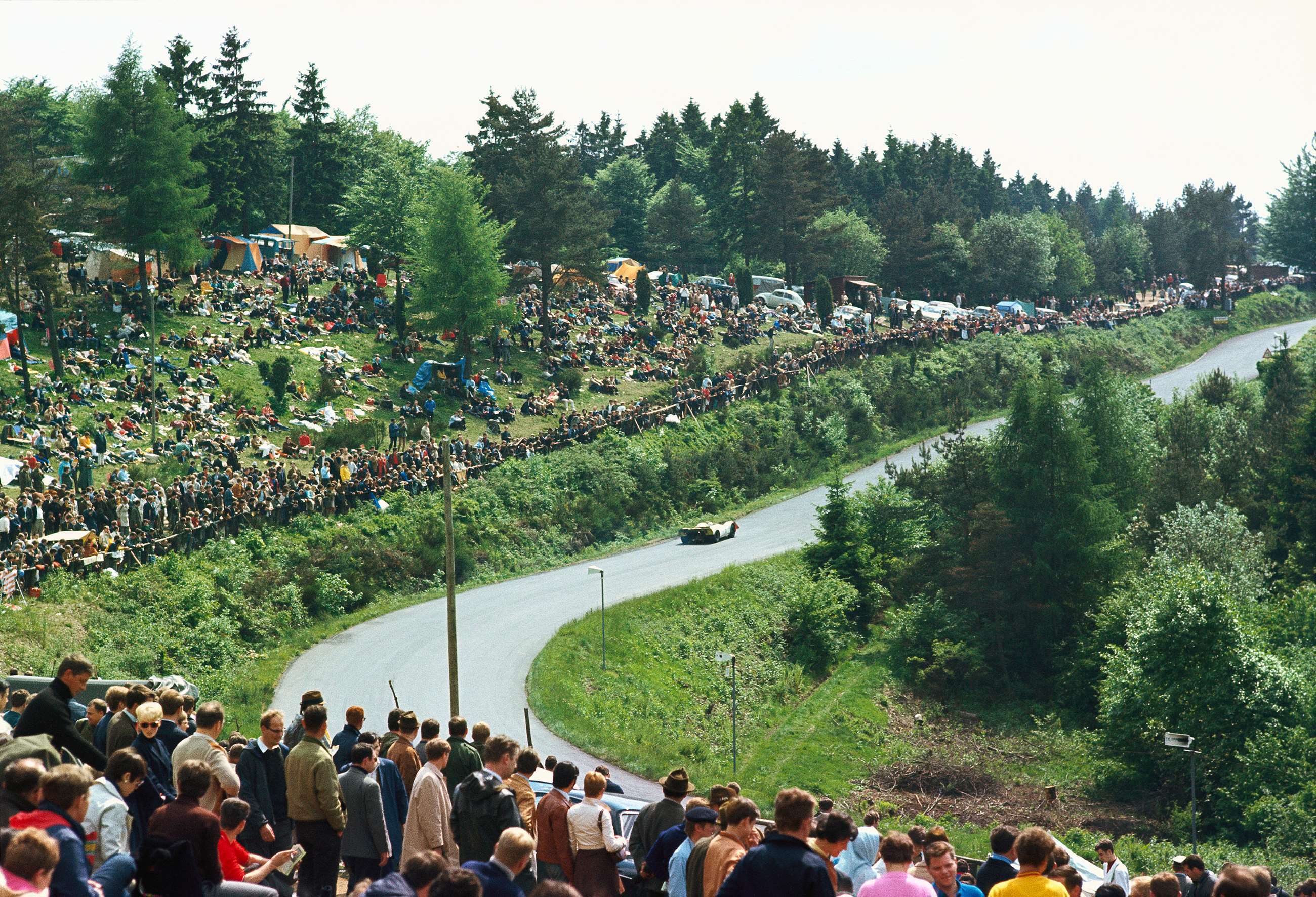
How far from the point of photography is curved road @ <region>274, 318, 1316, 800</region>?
3616cm

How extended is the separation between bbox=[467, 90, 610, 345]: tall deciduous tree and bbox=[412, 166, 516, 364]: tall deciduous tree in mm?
4476

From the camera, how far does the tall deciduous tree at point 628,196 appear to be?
10612cm

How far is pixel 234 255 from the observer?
68438 millimetres

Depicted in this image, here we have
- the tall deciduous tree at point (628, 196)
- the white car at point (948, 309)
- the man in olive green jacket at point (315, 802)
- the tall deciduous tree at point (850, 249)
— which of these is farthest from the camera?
the tall deciduous tree at point (628, 196)

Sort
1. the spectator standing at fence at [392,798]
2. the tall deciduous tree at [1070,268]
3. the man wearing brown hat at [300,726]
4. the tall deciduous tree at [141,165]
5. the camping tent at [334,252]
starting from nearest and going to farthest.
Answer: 1. the man wearing brown hat at [300,726]
2. the spectator standing at fence at [392,798]
3. the tall deciduous tree at [141,165]
4. the camping tent at [334,252]
5. the tall deciduous tree at [1070,268]

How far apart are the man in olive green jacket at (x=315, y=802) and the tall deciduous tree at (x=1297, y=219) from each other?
5161 inches

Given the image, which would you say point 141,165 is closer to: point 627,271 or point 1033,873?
point 627,271

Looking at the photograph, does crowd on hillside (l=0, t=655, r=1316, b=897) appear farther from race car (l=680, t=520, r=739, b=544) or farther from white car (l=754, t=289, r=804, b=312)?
white car (l=754, t=289, r=804, b=312)

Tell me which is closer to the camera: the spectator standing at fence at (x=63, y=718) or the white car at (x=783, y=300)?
the spectator standing at fence at (x=63, y=718)

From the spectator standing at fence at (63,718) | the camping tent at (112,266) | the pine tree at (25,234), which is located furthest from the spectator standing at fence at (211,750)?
the camping tent at (112,266)

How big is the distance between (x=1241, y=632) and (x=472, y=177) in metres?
47.4

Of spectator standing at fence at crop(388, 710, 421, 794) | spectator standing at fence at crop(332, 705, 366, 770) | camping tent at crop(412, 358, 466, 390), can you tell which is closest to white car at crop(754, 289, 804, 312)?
camping tent at crop(412, 358, 466, 390)

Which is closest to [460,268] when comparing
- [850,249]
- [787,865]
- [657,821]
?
[850,249]

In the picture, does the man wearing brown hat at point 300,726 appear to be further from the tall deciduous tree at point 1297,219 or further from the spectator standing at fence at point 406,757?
the tall deciduous tree at point 1297,219
